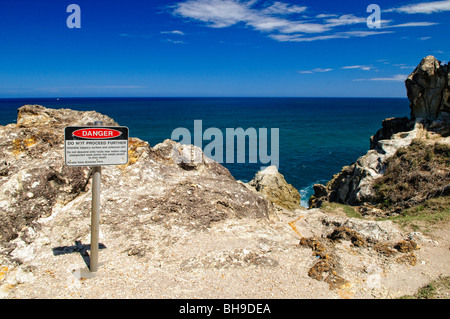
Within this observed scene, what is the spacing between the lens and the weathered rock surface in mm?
6961

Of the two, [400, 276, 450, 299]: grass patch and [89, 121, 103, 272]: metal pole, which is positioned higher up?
[89, 121, 103, 272]: metal pole

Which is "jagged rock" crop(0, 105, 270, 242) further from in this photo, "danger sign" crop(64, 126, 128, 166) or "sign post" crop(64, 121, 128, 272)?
"danger sign" crop(64, 126, 128, 166)

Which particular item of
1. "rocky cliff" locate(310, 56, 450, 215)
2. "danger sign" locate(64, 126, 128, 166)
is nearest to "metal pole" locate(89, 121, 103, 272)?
"danger sign" locate(64, 126, 128, 166)

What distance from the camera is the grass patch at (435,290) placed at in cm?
683

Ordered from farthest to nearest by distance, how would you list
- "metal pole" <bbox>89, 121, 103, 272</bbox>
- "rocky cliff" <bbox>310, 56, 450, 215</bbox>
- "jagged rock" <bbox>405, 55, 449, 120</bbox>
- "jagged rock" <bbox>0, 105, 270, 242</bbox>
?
"jagged rock" <bbox>405, 55, 449, 120</bbox> < "rocky cliff" <bbox>310, 56, 450, 215</bbox> < "jagged rock" <bbox>0, 105, 270, 242</bbox> < "metal pole" <bbox>89, 121, 103, 272</bbox>

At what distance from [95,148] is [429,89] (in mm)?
24364

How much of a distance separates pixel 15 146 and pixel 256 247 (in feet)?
28.3

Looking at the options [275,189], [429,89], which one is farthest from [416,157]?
[275,189]

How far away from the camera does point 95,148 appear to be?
6.66 m

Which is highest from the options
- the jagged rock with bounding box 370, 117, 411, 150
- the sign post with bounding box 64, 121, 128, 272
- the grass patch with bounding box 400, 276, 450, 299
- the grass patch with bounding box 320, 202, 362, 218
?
the jagged rock with bounding box 370, 117, 411, 150

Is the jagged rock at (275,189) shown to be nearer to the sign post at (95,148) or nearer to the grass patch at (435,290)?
the grass patch at (435,290)

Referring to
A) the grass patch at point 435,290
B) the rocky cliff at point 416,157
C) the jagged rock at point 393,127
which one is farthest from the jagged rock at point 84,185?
the jagged rock at point 393,127

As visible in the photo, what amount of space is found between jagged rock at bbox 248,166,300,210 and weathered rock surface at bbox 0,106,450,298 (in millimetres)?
8771
